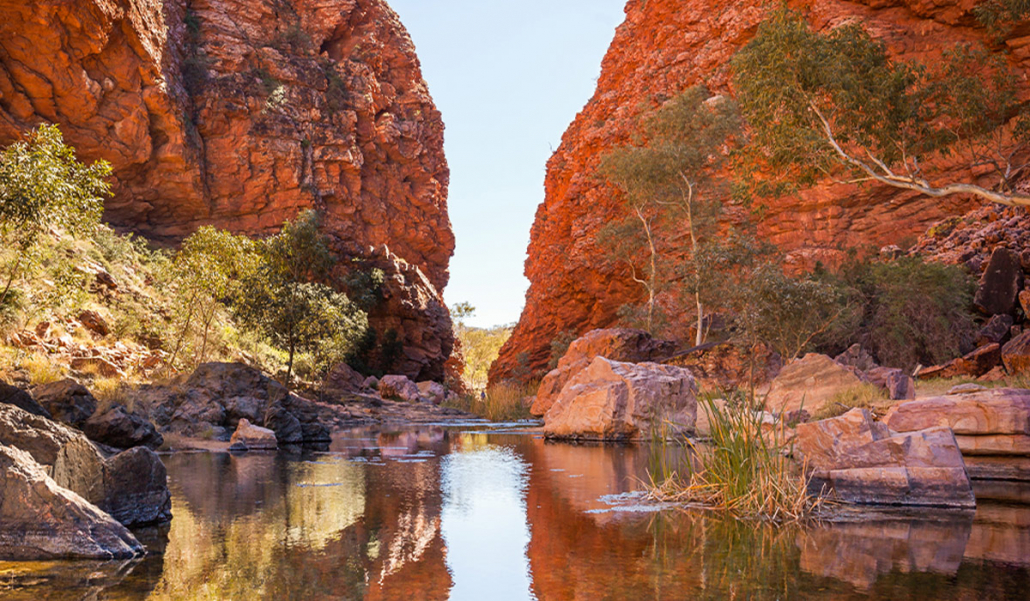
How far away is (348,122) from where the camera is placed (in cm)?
5425

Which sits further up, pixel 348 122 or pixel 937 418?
pixel 348 122

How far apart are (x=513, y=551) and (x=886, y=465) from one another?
4047mm

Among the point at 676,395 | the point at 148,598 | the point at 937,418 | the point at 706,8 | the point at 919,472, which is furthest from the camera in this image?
the point at 706,8

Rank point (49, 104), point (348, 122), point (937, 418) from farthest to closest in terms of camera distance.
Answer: point (348, 122) → point (49, 104) → point (937, 418)

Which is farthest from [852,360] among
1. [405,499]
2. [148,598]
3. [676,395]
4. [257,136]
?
[257,136]

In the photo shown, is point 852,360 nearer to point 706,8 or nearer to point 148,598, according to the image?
point 148,598

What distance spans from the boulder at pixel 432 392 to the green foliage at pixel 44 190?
78.1 feet

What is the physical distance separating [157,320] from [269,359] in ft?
21.7

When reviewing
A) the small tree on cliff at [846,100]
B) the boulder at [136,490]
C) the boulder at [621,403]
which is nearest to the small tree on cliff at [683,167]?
the small tree on cliff at [846,100]

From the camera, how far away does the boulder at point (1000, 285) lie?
20750 millimetres

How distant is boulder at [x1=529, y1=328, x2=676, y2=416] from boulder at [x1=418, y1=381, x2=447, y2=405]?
44.0 feet

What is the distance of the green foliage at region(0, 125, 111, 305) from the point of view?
12.8 metres

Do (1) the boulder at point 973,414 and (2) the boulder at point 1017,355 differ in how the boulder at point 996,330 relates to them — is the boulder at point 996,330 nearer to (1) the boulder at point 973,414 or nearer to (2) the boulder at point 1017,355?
(2) the boulder at point 1017,355

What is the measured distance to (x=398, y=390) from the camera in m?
36.6
